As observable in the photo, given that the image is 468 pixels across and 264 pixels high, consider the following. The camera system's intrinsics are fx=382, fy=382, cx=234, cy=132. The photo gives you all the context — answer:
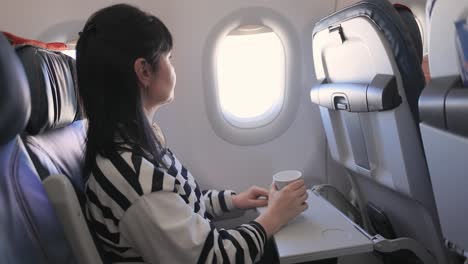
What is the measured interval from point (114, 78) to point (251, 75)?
123 centimetres

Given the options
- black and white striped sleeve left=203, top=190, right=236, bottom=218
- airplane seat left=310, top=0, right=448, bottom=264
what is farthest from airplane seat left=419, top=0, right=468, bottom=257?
black and white striped sleeve left=203, top=190, right=236, bottom=218

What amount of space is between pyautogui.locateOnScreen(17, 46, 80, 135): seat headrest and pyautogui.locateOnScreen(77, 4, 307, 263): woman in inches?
2.8

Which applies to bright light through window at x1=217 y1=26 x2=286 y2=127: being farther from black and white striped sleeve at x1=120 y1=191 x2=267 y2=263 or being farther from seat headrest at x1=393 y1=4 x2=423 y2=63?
black and white striped sleeve at x1=120 y1=191 x2=267 y2=263

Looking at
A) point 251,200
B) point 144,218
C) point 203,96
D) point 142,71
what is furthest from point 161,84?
→ point 203,96

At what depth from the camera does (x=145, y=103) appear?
1.13 meters

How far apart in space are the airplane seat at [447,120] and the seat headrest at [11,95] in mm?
819

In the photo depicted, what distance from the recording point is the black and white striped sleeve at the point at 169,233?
93 centimetres

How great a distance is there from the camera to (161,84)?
1118mm

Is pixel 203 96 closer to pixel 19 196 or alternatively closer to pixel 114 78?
pixel 114 78

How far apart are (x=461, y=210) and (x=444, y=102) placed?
0.95 feet

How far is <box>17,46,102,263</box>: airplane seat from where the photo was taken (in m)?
0.89

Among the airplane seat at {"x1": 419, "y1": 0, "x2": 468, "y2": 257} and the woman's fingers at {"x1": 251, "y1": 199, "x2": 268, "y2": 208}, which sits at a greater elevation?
the airplane seat at {"x1": 419, "y1": 0, "x2": 468, "y2": 257}

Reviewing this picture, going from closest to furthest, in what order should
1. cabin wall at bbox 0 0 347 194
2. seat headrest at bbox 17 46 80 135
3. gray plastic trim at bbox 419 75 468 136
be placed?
gray plastic trim at bbox 419 75 468 136 → seat headrest at bbox 17 46 80 135 → cabin wall at bbox 0 0 347 194

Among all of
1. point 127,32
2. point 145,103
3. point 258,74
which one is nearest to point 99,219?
point 145,103
